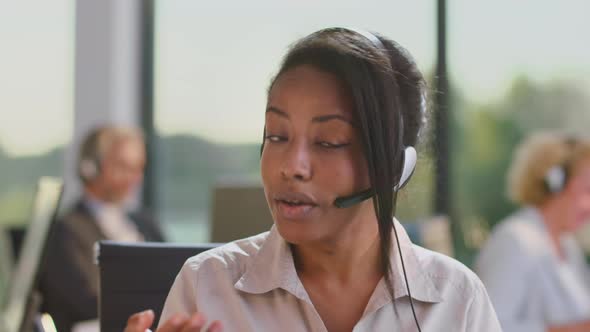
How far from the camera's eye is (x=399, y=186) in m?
1.34

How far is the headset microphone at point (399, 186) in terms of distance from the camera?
4.17ft

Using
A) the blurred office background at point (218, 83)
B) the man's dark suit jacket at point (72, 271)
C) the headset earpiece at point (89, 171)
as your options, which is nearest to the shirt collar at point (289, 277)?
the man's dark suit jacket at point (72, 271)

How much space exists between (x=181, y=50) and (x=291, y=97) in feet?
15.6

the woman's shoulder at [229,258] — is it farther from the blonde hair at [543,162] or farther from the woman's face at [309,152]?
the blonde hair at [543,162]

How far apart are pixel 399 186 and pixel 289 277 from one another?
0.19 metres

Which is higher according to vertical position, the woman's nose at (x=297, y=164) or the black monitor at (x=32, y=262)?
the woman's nose at (x=297, y=164)

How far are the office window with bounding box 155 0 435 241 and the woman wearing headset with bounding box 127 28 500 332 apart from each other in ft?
13.0

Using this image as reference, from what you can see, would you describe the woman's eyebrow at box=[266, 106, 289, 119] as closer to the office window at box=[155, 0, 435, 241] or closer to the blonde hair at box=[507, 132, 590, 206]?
the blonde hair at box=[507, 132, 590, 206]

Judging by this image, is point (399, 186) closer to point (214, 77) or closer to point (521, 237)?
point (521, 237)

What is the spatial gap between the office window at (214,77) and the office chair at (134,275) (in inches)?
150

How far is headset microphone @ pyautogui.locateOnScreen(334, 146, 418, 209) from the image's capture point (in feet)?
4.17

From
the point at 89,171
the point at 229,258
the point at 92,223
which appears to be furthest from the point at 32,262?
the point at 89,171

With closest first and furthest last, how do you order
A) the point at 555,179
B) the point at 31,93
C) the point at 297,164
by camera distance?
1. the point at 297,164
2. the point at 555,179
3. the point at 31,93

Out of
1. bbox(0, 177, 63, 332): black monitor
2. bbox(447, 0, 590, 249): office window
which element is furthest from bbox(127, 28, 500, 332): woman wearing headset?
bbox(447, 0, 590, 249): office window
